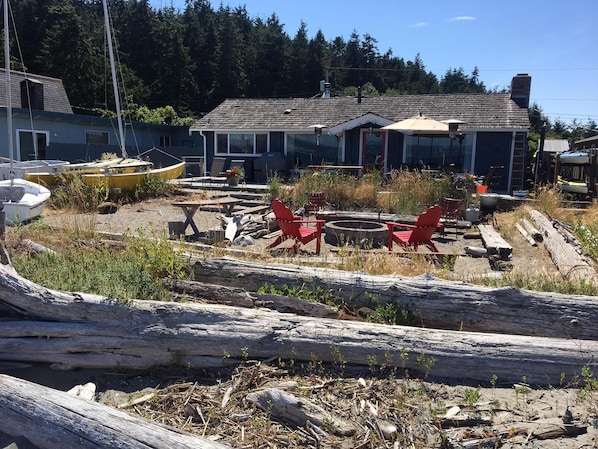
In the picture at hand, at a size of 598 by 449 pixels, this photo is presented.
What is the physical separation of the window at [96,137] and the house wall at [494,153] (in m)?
20.5

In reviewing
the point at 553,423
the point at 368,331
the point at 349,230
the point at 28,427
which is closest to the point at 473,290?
the point at 368,331

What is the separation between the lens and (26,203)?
1009 centimetres

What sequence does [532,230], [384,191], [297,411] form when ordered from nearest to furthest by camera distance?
[297,411] < [532,230] < [384,191]

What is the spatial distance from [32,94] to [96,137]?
3.82 m

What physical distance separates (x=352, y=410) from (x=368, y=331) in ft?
2.34

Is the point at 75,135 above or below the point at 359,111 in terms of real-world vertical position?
below

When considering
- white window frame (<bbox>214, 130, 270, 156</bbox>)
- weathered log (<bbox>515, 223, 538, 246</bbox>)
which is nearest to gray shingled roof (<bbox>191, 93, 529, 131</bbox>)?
white window frame (<bbox>214, 130, 270, 156</bbox>)

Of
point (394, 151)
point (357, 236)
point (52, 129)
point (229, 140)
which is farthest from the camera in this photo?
point (52, 129)

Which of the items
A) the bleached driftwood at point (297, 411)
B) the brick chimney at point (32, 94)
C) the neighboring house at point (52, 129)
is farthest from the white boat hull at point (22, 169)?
the bleached driftwood at point (297, 411)

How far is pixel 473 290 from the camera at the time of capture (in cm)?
433

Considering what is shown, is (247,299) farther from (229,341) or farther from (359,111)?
(359,111)

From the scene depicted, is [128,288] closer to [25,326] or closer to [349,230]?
[25,326]

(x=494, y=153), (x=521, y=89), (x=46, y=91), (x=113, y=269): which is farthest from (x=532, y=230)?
(x=46, y=91)

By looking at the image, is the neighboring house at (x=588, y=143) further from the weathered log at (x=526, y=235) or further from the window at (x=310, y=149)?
the weathered log at (x=526, y=235)
